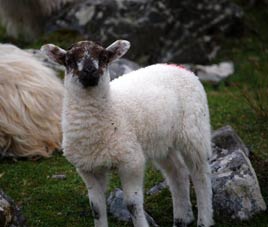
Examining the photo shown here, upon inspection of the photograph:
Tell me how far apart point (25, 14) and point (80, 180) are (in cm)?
296

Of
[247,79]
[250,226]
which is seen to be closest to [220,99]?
[247,79]

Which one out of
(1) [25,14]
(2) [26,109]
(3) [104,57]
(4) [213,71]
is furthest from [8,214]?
(4) [213,71]

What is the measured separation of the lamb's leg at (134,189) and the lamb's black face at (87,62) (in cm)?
67

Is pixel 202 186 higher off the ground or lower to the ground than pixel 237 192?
higher

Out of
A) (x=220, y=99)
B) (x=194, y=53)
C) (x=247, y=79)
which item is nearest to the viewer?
(x=220, y=99)

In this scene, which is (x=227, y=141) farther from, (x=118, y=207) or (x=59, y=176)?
(x=59, y=176)

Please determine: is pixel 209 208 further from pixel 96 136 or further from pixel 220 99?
pixel 220 99

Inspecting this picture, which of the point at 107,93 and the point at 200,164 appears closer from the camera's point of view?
the point at 107,93

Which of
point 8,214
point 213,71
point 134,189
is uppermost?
point 134,189

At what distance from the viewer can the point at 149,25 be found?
11.8 m

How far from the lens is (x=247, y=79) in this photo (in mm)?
11164

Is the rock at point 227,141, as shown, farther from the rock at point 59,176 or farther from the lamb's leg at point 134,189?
the lamb's leg at point 134,189

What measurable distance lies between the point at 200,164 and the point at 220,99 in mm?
4634

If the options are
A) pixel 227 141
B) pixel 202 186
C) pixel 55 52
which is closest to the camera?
pixel 55 52
